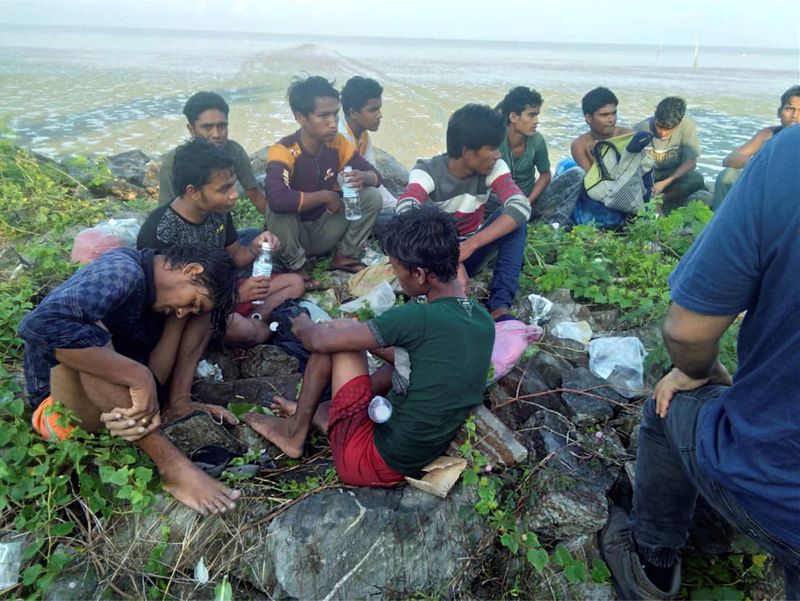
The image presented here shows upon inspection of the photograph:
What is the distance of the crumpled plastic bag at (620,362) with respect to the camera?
144 inches

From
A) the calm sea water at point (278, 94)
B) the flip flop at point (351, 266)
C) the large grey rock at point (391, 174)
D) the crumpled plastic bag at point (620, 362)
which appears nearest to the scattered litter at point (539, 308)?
the crumpled plastic bag at point (620, 362)

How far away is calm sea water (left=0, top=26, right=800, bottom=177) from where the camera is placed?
12.0 m

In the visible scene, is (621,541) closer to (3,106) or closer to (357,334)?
(357,334)

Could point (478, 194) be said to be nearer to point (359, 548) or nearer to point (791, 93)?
point (359, 548)

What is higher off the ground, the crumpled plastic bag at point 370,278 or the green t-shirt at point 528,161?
the green t-shirt at point 528,161

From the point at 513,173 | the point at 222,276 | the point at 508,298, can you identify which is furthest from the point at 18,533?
the point at 513,173

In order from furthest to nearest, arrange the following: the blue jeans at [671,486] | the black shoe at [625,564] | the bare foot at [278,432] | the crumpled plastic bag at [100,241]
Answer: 1. the crumpled plastic bag at [100,241]
2. the bare foot at [278,432]
3. the black shoe at [625,564]
4. the blue jeans at [671,486]

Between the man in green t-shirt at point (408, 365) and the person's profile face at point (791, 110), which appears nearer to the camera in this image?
the man in green t-shirt at point (408, 365)

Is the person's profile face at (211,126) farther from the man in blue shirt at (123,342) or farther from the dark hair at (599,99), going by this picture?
the dark hair at (599,99)

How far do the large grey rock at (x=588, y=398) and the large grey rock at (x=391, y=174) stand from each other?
4.38 m

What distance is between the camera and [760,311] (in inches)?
64.6

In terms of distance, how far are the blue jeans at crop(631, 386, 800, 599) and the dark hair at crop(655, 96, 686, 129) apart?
5.68 meters

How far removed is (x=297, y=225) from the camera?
4953mm

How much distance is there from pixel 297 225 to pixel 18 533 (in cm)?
307
